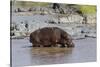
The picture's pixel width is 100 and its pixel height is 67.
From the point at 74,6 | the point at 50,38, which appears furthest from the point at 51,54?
the point at 74,6

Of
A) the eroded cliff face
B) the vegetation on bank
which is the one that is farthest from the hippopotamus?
the vegetation on bank

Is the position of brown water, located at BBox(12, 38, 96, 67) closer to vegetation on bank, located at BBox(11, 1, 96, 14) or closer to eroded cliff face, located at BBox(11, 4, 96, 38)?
eroded cliff face, located at BBox(11, 4, 96, 38)

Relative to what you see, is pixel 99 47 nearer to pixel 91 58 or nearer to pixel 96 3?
pixel 91 58

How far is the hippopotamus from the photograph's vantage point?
223 centimetres

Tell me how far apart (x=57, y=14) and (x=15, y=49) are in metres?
0.63

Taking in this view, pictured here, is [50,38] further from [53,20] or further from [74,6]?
[74,6]

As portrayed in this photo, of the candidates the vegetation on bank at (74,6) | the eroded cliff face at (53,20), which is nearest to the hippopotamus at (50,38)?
the eroded cliff face at (53,20)

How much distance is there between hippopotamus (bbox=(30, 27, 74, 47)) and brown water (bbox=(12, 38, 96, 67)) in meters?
0.06

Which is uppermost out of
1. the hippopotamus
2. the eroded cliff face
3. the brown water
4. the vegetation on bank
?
the vegetation on bank

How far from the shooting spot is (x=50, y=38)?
229 cm

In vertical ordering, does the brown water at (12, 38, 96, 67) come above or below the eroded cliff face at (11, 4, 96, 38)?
below

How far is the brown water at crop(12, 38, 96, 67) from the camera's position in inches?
84.0

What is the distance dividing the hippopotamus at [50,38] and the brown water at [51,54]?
0.19ft
